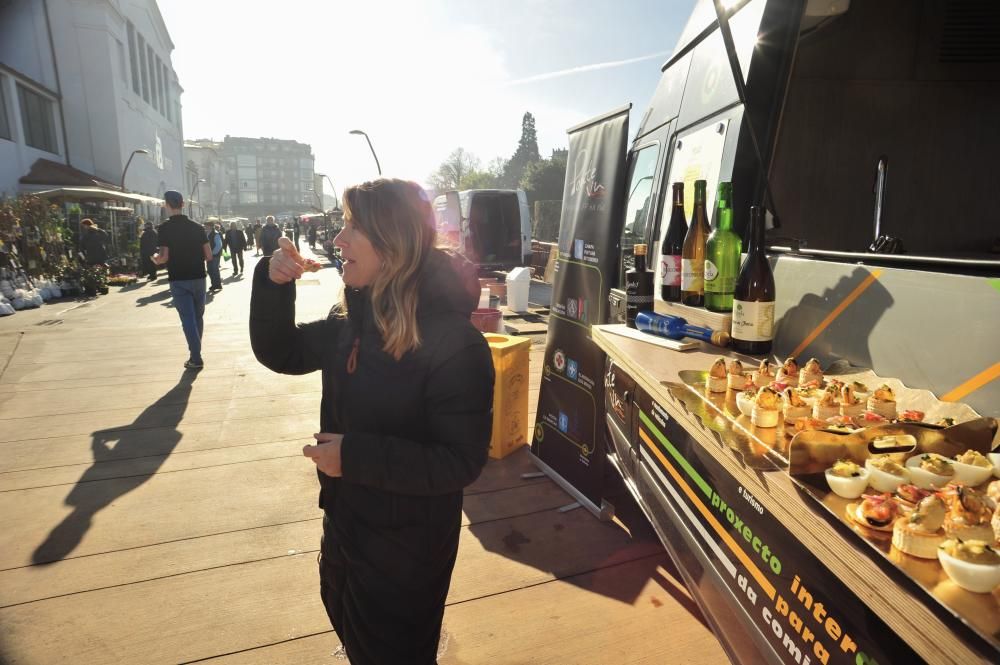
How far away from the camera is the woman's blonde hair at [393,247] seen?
5.51ft

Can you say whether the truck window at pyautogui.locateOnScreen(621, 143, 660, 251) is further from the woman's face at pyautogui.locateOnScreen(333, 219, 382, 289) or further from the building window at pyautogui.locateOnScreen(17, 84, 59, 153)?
the building window at pyautogui.locateOnScreen(17, 84, 59, 153)

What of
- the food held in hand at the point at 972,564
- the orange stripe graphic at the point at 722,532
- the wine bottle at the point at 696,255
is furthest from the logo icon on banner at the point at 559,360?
the food held in hand at the point at 972,564

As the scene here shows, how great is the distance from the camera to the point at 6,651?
2592 mm

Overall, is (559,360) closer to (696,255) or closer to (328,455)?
(696,255)

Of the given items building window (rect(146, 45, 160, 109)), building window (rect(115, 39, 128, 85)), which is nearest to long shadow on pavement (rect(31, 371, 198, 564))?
building window (rect(115, 39, 128, 85))

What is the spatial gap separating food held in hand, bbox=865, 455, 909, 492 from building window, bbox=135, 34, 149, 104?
48.1 metres

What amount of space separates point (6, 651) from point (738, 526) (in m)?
3.37

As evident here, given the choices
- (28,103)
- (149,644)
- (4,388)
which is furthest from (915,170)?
(28,103)

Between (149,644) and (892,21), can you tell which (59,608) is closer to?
(149,644)

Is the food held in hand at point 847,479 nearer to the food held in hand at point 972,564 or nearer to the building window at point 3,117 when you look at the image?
the food held in hand at point 972,564

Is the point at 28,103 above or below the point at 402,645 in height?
above

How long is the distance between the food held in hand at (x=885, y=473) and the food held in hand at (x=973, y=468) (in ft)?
0.33

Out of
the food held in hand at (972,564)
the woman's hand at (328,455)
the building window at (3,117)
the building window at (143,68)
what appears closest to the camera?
the food held in hand at (972,564)

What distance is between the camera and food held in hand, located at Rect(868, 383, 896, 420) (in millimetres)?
1430
